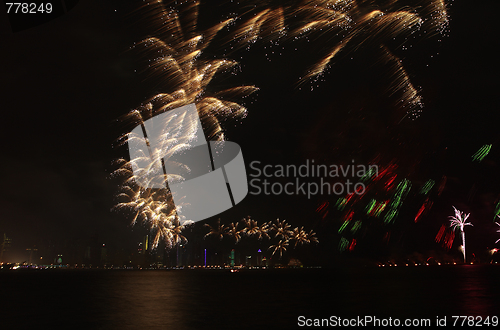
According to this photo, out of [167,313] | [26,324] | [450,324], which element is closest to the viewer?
[450,324]

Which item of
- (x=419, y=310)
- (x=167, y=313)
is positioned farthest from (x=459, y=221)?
(x=167, y=313)

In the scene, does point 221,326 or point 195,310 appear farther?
point 195,310

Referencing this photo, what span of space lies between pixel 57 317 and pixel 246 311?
468 inches

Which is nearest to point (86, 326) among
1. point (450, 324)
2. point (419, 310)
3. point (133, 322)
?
point (133, 322)

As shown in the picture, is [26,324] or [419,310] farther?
[419,310]

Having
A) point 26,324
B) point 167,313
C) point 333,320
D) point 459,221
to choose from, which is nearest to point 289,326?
point 333,320

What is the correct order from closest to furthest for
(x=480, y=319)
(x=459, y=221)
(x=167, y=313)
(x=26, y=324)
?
(x=480, y=319)
(x=26, y=324)
(x=167, y=313)
(x=459, y=221)

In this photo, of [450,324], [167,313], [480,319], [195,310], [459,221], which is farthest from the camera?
[459,221]

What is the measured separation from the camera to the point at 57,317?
25.8 metres

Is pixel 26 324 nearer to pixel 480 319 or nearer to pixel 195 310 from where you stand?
pixel 195 310

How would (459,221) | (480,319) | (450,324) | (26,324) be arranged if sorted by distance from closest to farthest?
(450,324) < (480,319) < (26,324) < (459,221)

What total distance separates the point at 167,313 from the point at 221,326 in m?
6.74

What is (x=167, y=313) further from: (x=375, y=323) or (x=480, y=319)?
(x=480, y=319)

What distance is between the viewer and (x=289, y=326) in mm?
19656
